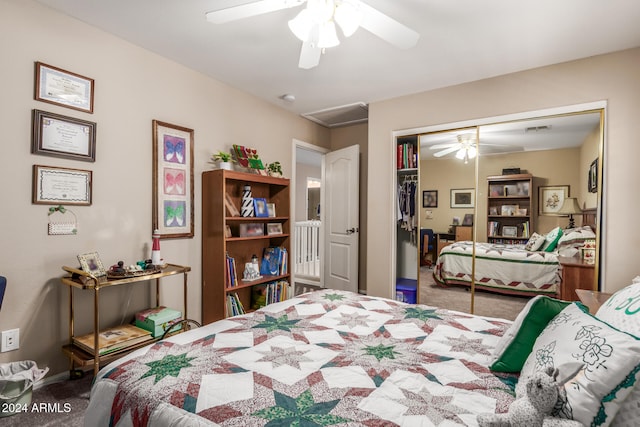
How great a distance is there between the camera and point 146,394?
44.8 inches

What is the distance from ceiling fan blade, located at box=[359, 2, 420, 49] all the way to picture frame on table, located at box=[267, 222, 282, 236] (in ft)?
7.79

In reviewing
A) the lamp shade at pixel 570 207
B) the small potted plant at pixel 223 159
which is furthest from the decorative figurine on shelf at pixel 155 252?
the lamp shade at pixel 570 207

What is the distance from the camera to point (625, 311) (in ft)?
4.03

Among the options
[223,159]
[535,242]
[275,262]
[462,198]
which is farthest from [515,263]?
[223,159]

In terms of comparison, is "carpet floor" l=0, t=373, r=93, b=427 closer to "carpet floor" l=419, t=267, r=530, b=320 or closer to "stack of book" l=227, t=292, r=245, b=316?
"stack of book" l=227, t=292, r=245, b=316

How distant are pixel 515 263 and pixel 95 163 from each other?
12.2 ft

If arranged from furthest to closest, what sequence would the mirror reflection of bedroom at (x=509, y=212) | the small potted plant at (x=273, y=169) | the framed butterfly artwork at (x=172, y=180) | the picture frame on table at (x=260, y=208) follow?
the small potted plant at (x=273, y=169) < the picture frame on table at (x=260, y=208) < the mirror reflection of bedroom at (x=509, y=212) < the framed butterfly artwork at (x=172, y=180)

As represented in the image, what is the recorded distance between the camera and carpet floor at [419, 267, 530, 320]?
324 centimetres

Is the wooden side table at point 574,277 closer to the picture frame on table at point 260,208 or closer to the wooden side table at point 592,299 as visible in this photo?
the wooden side table at point 592,299

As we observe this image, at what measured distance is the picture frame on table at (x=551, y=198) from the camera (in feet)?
9.96

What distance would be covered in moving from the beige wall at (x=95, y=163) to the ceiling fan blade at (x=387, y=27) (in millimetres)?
1932

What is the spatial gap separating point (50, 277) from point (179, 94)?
1.80 metres

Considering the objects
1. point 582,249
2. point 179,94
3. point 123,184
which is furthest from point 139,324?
point 582,249

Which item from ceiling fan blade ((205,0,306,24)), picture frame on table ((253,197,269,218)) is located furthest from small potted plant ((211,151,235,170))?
ceiling fan blade ((205,0,306,24))
